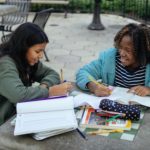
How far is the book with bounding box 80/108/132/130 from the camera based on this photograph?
1.89 metres

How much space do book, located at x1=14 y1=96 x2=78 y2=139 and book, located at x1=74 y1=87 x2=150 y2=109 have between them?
148mm

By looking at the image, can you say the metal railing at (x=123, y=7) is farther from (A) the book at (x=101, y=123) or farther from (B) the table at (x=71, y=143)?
(B) the table at (x=71, y=143)

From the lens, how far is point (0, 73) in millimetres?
2240

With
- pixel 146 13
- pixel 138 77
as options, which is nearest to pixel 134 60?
pixel 138 77

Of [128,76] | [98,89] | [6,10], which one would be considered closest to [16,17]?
[6,10]

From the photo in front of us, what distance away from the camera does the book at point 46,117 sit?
1.77 meters

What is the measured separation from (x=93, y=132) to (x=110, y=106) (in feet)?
0.71

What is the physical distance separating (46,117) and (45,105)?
0.09 metres

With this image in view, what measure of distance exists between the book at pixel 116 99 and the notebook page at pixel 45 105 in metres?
0.15

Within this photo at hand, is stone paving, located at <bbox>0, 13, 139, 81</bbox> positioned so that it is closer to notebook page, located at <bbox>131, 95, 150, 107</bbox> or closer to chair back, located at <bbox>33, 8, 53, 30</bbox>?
chair back, located at <bbox>33, 8, 53, 30</bbox>

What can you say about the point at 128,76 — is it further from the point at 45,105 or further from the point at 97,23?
the point at 97,23

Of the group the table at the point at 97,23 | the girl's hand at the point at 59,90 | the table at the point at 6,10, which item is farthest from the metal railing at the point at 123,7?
the girl's hand at the point at 59,90

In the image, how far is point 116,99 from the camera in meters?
2.20

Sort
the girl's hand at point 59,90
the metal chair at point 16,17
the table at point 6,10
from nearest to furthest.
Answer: the girl's hand at point 59,90, the table at point 6,10, the metal chair at point 16,17
